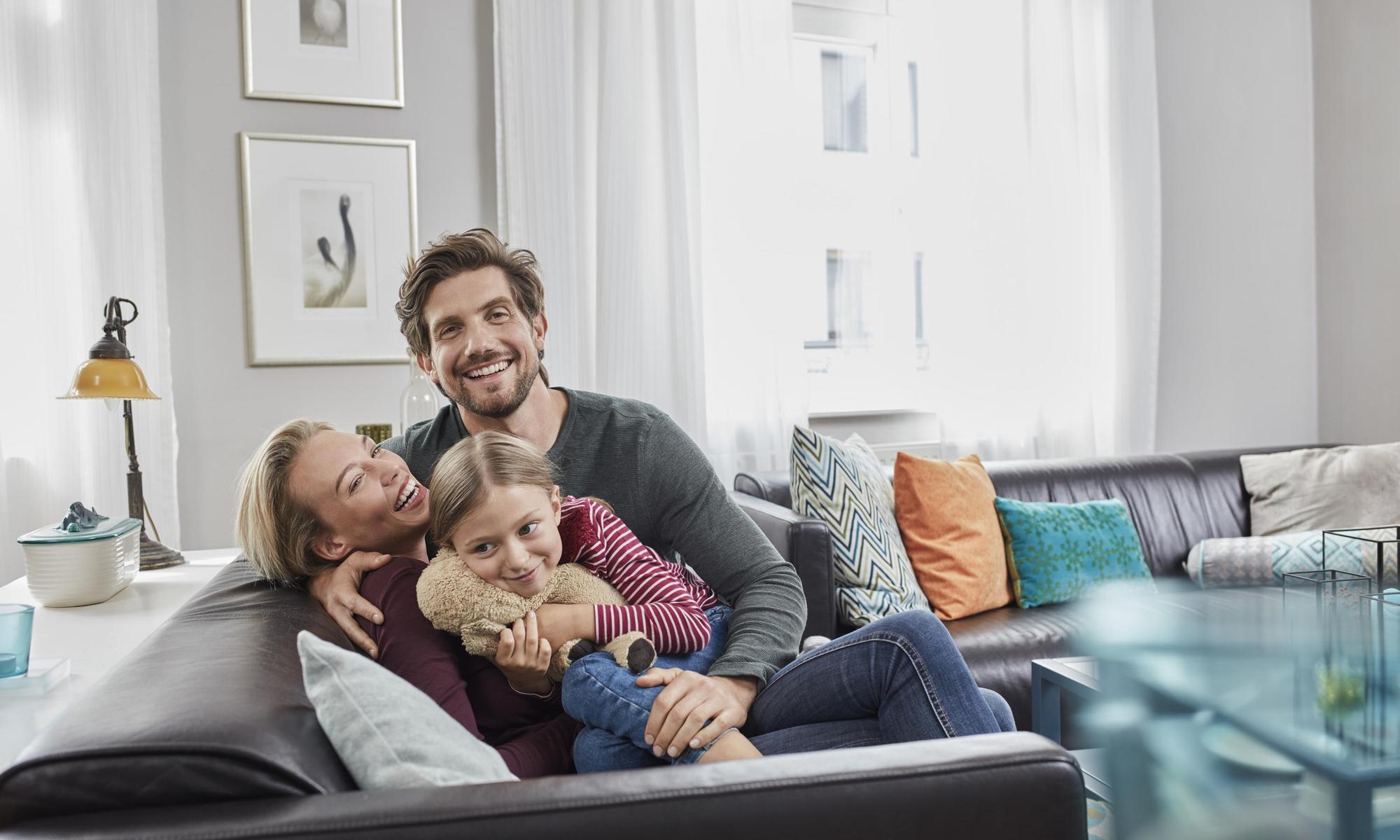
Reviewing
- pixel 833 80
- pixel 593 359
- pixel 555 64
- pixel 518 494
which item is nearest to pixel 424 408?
pixel 593 359

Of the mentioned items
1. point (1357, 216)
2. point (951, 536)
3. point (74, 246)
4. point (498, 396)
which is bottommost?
point (951, 536)

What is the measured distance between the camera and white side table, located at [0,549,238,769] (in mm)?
1142

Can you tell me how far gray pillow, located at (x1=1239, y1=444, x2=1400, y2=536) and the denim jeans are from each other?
7.95 feet

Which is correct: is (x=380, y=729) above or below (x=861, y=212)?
below

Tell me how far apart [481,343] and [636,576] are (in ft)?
1.54

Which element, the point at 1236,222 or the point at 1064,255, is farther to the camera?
the point at 1236,222

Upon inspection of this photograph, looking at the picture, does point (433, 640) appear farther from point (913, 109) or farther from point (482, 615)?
point (913, 109)

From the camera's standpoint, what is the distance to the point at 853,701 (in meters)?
1.20

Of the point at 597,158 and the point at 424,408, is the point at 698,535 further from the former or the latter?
the point at 597,158

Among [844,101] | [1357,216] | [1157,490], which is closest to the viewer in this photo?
[1157,490]

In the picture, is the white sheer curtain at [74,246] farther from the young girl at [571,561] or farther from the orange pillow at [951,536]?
the orange pillow at [951,536]

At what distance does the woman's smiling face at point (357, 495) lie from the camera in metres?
1.28

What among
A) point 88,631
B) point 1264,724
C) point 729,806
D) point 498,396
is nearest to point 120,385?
point 88,631

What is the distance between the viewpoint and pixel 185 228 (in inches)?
109
